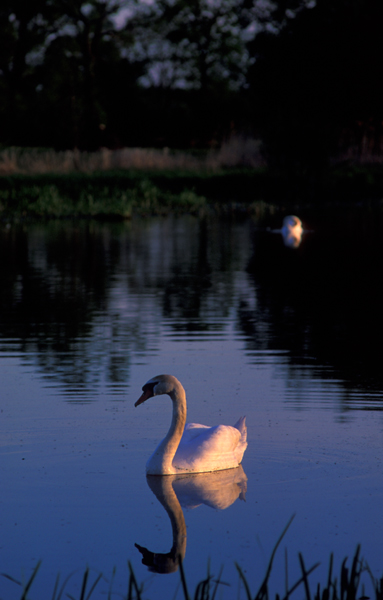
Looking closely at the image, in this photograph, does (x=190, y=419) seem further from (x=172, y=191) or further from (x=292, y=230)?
(x=172, y=191)

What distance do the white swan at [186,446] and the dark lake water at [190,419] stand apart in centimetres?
13

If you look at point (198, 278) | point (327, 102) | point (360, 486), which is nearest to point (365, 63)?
point (327, 102)

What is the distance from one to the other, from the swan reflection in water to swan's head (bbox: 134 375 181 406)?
59 cm

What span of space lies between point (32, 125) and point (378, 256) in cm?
4318

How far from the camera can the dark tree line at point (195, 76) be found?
49375 millimetres

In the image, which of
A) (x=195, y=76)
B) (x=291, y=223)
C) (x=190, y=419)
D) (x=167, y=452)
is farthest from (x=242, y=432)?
(x=195, y=76)

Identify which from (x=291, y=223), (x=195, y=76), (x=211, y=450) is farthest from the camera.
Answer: (x=195, y=76)

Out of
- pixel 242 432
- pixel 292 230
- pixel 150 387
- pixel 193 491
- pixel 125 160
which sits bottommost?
pixel 193 491

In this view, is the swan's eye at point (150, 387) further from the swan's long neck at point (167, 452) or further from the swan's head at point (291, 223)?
the swan's head at point (291, 223)

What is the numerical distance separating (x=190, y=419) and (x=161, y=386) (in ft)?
4.23

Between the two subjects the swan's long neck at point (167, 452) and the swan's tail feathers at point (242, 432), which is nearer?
the swan's long neck at point (167, 452)

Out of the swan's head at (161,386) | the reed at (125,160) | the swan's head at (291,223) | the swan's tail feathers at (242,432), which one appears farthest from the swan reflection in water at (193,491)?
the reed at (125,160)

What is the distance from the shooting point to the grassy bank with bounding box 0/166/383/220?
3534cm

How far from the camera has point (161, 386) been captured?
723 cm
